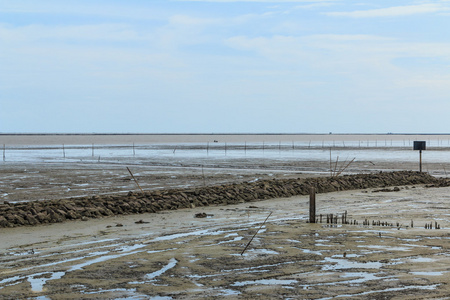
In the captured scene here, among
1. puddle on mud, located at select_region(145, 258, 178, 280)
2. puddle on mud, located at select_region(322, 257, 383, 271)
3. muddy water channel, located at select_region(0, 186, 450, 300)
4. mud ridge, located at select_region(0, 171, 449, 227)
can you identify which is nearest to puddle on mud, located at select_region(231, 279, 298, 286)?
muddy water channel, located at select_region(0, 186, 450, 300)

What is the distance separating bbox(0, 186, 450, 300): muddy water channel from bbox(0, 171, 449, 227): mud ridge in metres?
0.63

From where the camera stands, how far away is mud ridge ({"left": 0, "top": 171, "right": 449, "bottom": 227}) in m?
14.4

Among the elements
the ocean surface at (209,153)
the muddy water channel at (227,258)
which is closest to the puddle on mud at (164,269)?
the muddy water channel at (227,258)

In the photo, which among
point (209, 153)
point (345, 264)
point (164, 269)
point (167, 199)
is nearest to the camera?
point (164, 269)

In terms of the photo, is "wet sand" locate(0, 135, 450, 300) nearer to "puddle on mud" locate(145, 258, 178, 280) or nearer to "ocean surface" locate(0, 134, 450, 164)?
"puddle on mud" locate(145, 258, 178, 280)

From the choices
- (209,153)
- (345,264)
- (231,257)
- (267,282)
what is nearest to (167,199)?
(231,257)

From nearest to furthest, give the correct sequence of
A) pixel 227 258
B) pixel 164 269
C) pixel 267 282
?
pixel 267 282, pixel 164 269, pixel 227 258

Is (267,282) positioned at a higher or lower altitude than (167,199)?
lower

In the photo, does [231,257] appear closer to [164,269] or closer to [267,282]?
[164,269]

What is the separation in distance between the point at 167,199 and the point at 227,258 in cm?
839

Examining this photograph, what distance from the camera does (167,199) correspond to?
58.7ft

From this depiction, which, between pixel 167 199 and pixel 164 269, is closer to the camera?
pixel 164 269

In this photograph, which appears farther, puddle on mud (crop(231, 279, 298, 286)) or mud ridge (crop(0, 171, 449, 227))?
mud ridge (crop(0, 171, 449, 227))

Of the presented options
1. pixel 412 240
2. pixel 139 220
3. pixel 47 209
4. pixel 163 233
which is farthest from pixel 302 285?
pixel 47 209
